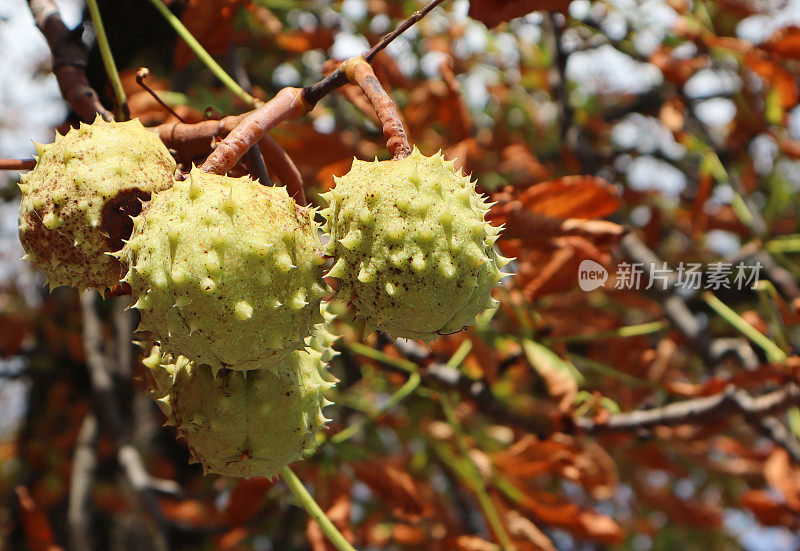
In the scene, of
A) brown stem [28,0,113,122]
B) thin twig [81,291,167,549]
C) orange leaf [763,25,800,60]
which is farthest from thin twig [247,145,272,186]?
orange leaf [763,25,800,60]

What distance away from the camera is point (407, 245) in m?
0.85

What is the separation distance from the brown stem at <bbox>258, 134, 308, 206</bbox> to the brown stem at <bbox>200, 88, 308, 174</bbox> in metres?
0.06

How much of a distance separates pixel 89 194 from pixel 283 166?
259mm

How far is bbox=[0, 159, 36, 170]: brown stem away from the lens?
100 centimetres

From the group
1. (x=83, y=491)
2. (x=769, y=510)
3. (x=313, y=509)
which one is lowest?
(x=83, y=491)

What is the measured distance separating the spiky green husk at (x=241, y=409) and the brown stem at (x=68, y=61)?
0.44 metres

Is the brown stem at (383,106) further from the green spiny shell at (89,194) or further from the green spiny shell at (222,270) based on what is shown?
the green spiny shell at (89,194)

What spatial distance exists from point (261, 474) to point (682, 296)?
197cm

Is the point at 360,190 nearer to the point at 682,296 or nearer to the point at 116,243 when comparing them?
Answer: the point at 116,243

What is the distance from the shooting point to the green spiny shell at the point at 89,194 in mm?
892

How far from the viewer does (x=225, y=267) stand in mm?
799

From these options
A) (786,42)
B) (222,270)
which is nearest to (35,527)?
(222,270)

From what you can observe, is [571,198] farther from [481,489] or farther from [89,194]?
[89,194]

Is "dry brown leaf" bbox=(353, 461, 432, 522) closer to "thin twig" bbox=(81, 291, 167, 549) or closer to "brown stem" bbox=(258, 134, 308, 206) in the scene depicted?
"thin twig" bbox=(81, 291, 167, 549)
